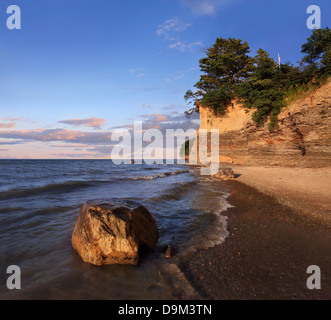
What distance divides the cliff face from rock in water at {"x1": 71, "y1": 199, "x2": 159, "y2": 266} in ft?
48.1

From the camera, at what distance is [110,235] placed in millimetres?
3352

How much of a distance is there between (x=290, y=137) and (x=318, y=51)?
6729 millimetres

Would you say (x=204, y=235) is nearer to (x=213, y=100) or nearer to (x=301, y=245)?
(x=301, y=245)

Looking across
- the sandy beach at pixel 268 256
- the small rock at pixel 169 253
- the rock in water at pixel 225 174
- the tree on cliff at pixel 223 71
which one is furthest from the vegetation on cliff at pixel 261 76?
the small rock at pixel 169 253

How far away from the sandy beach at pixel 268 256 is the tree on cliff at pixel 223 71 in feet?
65.4

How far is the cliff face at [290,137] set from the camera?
1243 centimetres

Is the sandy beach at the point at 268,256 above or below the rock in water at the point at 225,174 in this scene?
below

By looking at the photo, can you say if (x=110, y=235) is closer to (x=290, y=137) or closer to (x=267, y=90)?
(x=290, y=137)

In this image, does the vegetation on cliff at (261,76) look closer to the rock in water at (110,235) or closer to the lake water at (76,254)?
the lake water at (76,254)

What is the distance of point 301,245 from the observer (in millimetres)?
3730

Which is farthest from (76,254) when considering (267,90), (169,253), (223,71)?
(223,71)

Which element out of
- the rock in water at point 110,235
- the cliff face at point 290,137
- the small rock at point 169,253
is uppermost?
the cliff face at point 290,137
